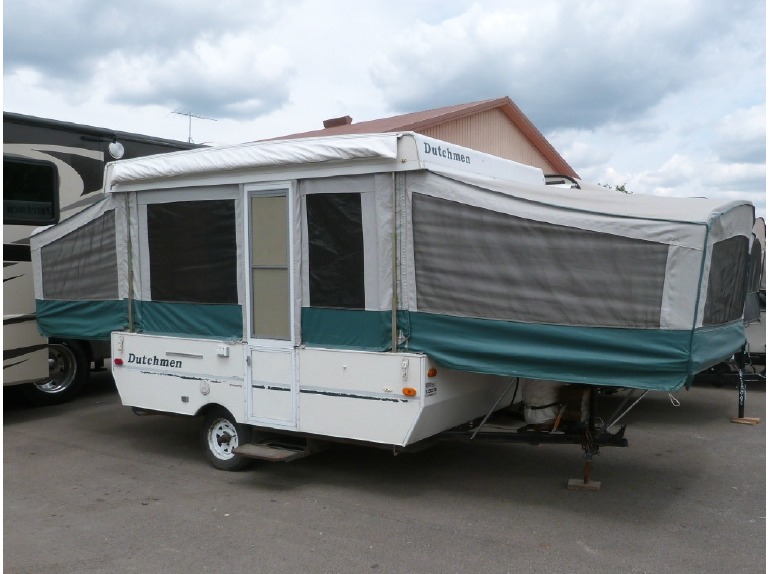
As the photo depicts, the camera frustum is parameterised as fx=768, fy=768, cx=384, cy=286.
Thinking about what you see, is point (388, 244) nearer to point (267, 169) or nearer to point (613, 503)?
point (267, 169)

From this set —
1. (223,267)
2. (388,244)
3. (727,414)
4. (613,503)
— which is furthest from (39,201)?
(727,414)

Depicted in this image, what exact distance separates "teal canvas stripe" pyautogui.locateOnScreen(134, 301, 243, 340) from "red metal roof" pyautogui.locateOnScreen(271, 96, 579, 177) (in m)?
10.5

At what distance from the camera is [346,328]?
6043 mm

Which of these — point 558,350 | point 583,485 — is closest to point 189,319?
point 558,350

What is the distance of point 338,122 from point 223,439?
1655 centimetres

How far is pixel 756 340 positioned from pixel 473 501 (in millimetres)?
6606

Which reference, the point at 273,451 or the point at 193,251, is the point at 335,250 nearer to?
the point at 193,251

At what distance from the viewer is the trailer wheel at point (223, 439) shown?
6.71m

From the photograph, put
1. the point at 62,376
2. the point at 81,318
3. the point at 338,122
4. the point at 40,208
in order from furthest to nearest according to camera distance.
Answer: the point at 338,122 → the point at 62,376 → the point at 40,208 → the point at 81,318

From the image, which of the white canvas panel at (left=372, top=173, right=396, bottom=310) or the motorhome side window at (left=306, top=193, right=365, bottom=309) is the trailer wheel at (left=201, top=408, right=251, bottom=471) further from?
the white canvas panel at (left=372, top=173, right=396, bottom=310)

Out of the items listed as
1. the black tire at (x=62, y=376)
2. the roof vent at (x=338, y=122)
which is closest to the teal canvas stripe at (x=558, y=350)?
the black tire at (x=62, y=376)

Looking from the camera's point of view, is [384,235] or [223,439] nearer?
[384,235]

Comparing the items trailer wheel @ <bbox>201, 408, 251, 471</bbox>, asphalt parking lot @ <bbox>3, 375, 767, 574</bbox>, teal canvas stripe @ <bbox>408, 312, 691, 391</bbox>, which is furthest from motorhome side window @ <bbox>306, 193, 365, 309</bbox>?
asphalt parking lot @ <bbox>3, 375, 767, 574</bbox>

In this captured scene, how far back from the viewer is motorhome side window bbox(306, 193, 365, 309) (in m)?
5.97
